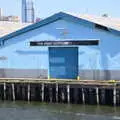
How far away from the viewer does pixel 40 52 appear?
170ft

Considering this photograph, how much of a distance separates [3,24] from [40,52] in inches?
491

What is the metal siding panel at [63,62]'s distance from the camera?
50.2m

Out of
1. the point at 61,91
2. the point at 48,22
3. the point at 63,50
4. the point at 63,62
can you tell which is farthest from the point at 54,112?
the point at 48,22

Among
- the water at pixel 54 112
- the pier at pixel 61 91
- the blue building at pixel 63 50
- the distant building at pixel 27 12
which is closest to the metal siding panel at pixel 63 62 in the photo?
the blue building at pixel 63 50

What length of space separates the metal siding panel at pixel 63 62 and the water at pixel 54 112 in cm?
437

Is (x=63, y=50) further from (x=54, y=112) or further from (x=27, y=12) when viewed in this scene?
(x=27, y=12)

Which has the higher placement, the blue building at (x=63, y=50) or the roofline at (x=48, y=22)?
the roofline at (x=48, y=22)

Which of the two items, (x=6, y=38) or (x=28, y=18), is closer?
(x=6, y=38)

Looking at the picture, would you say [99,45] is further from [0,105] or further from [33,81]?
[0,105]

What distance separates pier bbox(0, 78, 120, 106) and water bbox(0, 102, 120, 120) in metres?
1.21

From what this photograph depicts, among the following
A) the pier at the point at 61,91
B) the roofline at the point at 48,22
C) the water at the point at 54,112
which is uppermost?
the roofline at the point at 48,22

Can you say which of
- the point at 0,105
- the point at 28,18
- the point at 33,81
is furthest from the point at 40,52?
→ the point at 28,18

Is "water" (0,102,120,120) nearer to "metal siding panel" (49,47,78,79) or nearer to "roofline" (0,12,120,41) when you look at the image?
"metal siding panel" (49,47,78,79)

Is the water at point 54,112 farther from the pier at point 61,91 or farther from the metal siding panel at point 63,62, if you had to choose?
the metal siding panel at point 63,62
